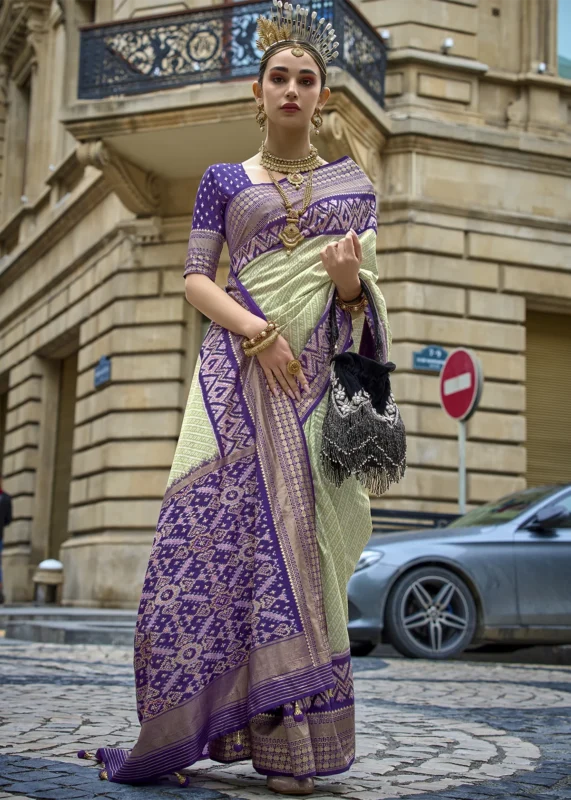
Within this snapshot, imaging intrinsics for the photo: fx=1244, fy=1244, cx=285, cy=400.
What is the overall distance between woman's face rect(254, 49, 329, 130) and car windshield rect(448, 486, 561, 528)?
19.8 feet

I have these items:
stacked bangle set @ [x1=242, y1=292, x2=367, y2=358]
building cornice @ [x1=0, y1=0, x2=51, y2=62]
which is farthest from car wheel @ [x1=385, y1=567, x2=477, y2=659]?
building cornice @ [x1=0, y1=0, x2=51, y2=62]

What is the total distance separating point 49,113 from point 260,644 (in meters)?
20.2

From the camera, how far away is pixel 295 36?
3709mm

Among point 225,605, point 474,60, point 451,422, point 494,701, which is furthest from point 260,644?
point 474,60

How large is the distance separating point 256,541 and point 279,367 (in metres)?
0.49

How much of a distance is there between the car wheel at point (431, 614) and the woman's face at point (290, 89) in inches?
227

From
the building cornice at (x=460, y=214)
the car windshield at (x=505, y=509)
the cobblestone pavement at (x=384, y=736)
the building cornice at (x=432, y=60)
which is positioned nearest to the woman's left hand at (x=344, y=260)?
the cobblestone pavement at (x=384, y=736)

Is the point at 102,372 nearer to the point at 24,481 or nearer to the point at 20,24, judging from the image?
the point at 24,481

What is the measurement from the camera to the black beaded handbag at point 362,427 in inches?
132

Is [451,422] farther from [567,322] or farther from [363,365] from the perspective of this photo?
[363,365]

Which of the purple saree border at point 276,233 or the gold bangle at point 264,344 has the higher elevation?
the purple saree border at point 276,233

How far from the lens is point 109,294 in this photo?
16.5m

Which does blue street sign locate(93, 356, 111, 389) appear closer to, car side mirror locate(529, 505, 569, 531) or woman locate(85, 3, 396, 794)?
car side mirror locate(529, 505, 569, 531)

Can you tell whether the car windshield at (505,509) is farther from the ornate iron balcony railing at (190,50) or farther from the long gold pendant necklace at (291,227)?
the ornate iron balcony railing at (190,50)
